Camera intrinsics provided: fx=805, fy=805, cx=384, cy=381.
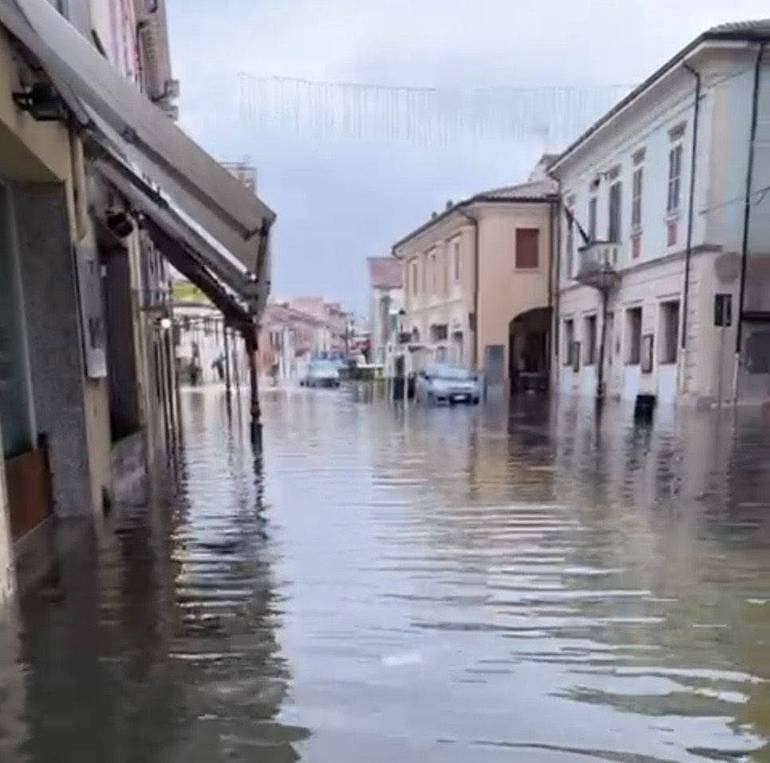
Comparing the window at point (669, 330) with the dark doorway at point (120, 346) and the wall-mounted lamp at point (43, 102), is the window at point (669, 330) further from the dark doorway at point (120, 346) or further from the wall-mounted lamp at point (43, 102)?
the wall-mounted lamp at point (43, 102)

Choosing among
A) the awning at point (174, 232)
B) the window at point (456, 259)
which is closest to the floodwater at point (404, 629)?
the awning at point (174, 232)

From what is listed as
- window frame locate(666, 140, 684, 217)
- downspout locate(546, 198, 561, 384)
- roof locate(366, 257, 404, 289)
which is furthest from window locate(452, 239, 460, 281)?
roof locate(366, 257, 404, 289)

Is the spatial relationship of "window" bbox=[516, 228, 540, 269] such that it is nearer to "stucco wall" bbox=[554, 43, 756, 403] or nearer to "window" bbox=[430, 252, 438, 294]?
"window" bbox=[430, 252, 438, 294]

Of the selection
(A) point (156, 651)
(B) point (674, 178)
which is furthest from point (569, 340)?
(A) point (156, 651)

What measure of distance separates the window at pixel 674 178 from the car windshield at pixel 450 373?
7.55m

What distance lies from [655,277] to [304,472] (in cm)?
1587

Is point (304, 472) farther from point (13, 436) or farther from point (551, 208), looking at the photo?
point (551, 208)

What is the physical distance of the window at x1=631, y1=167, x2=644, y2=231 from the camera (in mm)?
23719

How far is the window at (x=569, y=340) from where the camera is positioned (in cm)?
2952

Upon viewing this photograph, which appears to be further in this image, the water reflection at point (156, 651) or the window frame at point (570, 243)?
the window frame at point (570, 243)

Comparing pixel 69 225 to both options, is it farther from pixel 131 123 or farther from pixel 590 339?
pixel 590 339

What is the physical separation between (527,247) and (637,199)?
322 inches

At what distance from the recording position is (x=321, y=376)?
37938mm

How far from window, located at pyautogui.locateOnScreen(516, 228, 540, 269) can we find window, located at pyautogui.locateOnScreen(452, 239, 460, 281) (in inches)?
112
